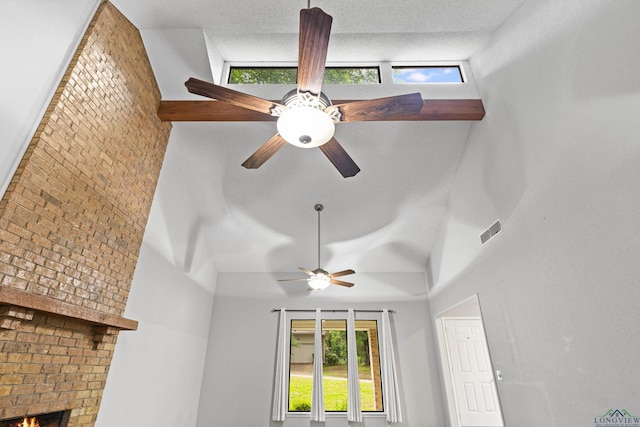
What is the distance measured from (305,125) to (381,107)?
58 centimetres

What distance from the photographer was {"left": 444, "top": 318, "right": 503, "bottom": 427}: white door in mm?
4840

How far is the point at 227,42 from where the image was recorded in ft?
12.3

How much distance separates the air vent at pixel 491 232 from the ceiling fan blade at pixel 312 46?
8.87ft

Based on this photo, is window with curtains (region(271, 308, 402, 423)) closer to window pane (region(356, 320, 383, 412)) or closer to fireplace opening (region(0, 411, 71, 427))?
window pane (region(356, 320, 383, 412))

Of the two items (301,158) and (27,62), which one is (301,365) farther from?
(27,62)

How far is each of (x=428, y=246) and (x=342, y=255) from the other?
5.12 ft

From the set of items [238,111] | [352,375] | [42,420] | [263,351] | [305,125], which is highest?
[238,111]

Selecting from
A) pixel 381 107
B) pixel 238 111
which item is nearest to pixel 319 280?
pixel 238 111

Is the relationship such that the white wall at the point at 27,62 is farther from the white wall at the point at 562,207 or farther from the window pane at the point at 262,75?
the white wall at the point at 562,207

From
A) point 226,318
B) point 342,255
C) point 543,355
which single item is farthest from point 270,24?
point 226,318

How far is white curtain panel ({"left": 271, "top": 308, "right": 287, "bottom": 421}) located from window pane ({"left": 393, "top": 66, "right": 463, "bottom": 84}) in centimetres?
434

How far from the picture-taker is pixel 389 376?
5281mm

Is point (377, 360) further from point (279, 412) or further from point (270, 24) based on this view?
point (270, 24)

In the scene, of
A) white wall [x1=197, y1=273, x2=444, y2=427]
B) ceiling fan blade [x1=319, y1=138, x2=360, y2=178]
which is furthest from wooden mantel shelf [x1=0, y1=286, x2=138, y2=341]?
white wall [x1=197, y1=273, x2=444, y2=427]
